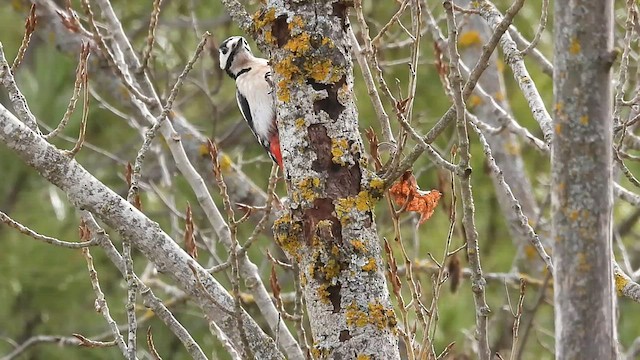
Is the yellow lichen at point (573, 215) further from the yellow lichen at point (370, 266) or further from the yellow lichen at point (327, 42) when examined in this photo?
the yellow lichen at point (327, 42)

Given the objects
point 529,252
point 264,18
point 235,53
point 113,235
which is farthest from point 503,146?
point 264,18

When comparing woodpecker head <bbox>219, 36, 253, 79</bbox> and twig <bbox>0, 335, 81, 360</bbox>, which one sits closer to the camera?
twig <bbox>0, 335, 81, 360</bbox>

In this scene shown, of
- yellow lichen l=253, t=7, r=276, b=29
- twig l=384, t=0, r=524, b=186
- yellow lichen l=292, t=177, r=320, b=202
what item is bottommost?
yellow lichen l=292, t=177, r=320, b=202

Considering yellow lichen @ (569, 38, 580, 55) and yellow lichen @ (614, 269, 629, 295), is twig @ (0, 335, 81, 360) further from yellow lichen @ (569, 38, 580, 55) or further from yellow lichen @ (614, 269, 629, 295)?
yellow lichen @ (569, 38, 580, 55)

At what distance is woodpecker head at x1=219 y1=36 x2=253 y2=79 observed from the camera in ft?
14.1

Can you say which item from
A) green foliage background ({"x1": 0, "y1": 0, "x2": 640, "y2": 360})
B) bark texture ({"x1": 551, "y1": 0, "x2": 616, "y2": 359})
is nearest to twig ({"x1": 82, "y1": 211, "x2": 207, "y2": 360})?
bark texture ({"x1": 551, "y1": 0, "x2": 616, "y2": 359})

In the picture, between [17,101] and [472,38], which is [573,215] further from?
[472,38]

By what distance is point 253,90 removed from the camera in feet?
13.0

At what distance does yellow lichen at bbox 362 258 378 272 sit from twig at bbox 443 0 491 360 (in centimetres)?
21

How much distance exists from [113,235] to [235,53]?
187 centimetres

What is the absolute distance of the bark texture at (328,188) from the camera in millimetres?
2062

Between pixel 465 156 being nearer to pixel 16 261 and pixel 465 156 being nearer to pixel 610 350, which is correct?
pixel 610 350

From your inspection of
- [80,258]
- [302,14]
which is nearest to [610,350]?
[302,14]

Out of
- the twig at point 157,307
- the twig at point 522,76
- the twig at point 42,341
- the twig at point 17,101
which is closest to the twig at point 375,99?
the twig at point 522,76
